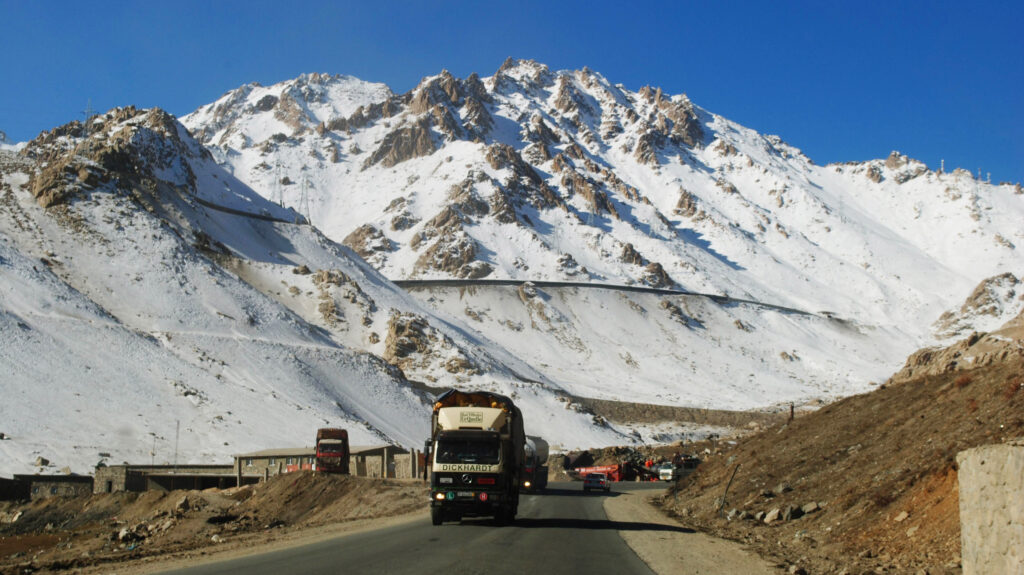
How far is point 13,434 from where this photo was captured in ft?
226

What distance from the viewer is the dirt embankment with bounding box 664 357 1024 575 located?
644 inches

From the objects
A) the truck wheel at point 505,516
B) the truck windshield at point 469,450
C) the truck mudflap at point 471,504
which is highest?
the truck windshield at point 469,450

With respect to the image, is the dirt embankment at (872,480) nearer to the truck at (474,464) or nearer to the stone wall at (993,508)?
the stone wall at (993,508)

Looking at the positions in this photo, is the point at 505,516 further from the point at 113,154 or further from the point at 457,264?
the point at 457,264

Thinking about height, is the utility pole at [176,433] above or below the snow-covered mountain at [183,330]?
below

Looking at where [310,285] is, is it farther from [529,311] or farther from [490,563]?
[490,563]

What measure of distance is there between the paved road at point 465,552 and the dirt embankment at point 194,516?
4.57 meters

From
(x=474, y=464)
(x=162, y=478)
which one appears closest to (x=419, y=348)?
(x=162, y=478)

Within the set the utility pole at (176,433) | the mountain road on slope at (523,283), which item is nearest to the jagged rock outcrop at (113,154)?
the mountain road on slope at (523,283)

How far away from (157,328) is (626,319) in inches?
4032

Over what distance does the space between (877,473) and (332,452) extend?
134 feet

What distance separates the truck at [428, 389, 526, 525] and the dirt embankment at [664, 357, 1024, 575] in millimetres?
6199

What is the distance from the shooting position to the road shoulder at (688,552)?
54.9 feet

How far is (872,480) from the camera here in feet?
68.2
